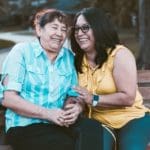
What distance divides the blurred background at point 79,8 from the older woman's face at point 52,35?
16.5 inches

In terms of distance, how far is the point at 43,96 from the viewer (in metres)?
3.58

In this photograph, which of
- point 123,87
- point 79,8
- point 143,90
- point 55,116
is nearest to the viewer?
point 55,116

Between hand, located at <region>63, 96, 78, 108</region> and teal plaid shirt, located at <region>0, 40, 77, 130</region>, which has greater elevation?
teal plaid shirt, located at <region>0, 40, 77, 130</region>

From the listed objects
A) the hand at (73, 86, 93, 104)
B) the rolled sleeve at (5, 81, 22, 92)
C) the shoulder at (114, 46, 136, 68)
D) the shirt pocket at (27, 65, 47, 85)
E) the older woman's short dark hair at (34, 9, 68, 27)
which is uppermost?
the older woman's short dark hair at (34, 9, 68, 27)

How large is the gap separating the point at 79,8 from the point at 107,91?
27.9ft

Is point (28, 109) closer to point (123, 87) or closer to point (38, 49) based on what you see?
point (38, 49)

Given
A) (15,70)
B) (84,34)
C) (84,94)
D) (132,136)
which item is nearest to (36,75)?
(15,70)

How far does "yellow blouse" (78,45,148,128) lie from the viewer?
376cm

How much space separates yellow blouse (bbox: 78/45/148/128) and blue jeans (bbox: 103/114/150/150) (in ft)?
0.27

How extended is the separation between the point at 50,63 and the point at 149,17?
8.07 meters

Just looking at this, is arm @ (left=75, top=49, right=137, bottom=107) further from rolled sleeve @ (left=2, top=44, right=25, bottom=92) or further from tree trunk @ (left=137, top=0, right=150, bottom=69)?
tree trunk @ (left=137, top=0, right=150, bottom=69)

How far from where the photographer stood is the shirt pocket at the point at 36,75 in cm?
357

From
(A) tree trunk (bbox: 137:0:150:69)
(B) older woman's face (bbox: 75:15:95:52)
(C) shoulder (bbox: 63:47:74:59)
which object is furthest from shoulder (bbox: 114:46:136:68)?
(A) tree trunk (bbox: 137:0:150:69)

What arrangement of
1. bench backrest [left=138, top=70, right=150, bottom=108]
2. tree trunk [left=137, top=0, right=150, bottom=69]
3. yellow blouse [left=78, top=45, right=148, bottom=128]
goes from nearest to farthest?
yellow blouse [left=78, top=45, right=148, bottom=128]
bench backrest [left=138, top=70, right=150, bottom=108]
tree trunk [left=137, top=0, right=150, bottom=69]
